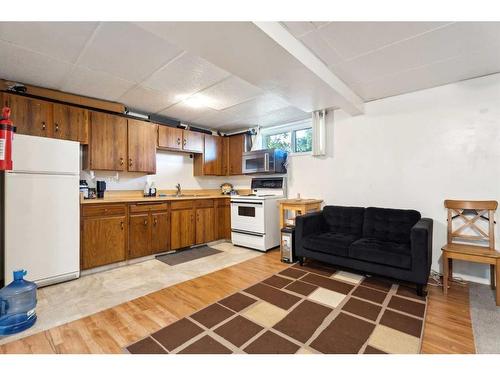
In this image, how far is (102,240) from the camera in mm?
2973

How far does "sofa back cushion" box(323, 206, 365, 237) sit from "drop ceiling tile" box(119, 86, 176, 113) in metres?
2.85

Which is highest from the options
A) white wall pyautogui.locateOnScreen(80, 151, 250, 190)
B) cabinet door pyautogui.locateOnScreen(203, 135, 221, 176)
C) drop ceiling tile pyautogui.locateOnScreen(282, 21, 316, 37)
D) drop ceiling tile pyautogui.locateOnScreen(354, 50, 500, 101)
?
drop ceiling tile pyautogui.locateOnScreen(282, 21, 316, 37)

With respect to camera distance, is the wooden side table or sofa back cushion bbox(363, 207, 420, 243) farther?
the wooden side table

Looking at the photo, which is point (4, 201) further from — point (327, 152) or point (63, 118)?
point (327, 152)

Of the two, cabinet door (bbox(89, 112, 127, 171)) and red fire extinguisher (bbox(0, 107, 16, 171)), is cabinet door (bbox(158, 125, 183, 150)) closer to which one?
cabinet door (bbox(89, 112, 127, 171))

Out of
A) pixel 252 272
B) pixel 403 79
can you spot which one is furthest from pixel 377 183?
pixel 252 272

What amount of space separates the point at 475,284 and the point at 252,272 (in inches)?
99.0

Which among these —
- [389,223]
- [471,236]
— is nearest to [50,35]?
[389,223]

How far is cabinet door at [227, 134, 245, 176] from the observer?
485cm

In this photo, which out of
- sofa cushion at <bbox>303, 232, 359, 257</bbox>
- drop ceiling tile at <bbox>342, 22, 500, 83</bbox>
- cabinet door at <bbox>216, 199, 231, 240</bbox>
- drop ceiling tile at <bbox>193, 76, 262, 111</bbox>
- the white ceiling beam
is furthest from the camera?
cabinet door at <bbox>216, 199, 231, 240</bbox>

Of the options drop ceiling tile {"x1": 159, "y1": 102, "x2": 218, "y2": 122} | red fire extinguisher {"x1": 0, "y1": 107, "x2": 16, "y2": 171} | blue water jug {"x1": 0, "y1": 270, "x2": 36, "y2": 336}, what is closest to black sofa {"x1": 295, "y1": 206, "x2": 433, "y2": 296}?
drop ceiling tile {"x1": 159, "y1": 102, "x2": 218, "y2": 122}

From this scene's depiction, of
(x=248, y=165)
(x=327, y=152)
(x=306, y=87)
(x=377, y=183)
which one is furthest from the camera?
(x=248, y=165)

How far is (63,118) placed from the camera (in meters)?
2.94

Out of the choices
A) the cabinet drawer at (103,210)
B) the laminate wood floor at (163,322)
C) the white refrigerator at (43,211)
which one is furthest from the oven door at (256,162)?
the white refrigerator at (43,211)
